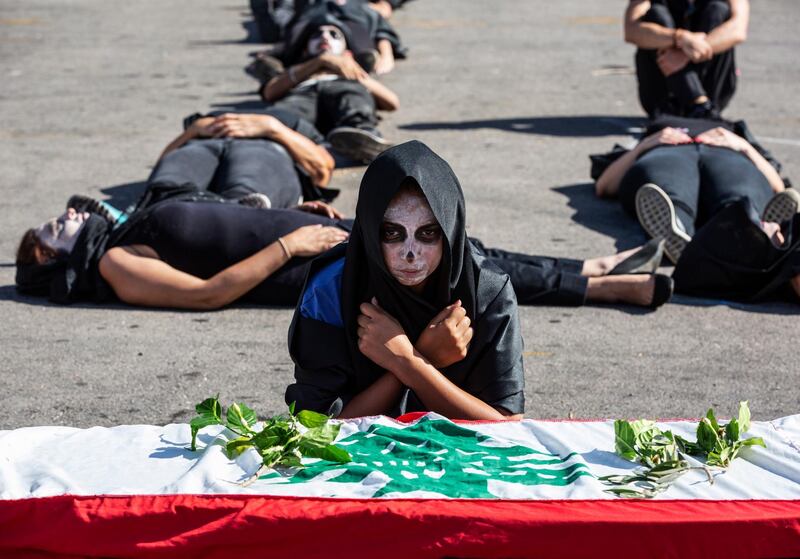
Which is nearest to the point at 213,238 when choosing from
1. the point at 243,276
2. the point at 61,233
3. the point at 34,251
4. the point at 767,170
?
the point at 243,276

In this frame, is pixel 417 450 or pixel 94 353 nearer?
pixel 417 450

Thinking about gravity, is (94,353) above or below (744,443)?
below

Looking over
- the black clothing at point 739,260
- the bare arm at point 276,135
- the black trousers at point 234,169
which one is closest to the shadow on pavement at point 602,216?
the black clothing at point 739,260

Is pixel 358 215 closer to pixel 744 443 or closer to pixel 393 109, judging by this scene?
pixel 744 443

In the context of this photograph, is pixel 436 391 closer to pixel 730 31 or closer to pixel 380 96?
pixel 380 96

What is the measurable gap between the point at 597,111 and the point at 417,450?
7288 mm

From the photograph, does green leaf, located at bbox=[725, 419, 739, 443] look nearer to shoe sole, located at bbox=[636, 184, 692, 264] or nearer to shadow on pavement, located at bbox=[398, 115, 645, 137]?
shoe sole, located at bbox=[636, 184, 692, 264]

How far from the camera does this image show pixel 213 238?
5.64m

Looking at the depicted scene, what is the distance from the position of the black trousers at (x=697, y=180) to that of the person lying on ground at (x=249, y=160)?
1.75 meters

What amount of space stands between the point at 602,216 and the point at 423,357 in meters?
3.78

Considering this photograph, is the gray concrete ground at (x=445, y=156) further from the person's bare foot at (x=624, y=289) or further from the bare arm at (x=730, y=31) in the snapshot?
the bare arm at (x=730, y=31)

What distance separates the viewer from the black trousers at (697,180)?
652cm

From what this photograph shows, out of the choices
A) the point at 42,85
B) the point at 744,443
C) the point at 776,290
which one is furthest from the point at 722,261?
the point at 42,85

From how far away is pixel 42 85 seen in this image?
11.2 m
